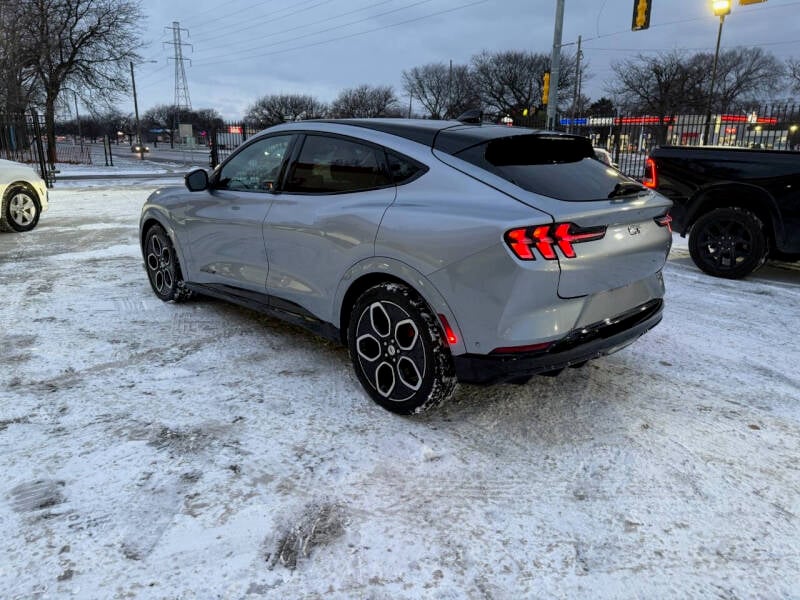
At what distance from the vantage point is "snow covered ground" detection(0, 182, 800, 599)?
80.6 inches

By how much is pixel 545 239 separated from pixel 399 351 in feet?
3.26

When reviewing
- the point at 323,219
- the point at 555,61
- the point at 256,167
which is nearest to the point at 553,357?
the point at 323,219

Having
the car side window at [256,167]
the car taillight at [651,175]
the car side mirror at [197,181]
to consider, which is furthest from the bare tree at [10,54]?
the car taillight at [651,175]

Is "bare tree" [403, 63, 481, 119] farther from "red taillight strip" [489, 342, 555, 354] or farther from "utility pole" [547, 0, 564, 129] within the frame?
"red taillight strip" [489, 342, 555, 354]

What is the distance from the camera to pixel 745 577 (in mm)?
2037

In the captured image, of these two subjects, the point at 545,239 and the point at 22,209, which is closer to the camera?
the point at 545,239

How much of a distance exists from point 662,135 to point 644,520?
18304 mm

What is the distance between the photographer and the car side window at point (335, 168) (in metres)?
3.24

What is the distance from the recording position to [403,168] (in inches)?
122

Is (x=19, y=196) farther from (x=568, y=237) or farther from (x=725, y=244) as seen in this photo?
(x=725, y=244)

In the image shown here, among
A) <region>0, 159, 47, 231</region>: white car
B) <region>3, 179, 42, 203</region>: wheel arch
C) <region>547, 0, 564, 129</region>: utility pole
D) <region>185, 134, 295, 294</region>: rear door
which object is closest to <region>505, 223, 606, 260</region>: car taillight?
<region>185, 134, 295, 294</region>: rear door

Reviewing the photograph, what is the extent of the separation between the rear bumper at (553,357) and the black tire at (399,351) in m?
0.14

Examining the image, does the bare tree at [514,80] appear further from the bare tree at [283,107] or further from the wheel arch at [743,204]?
the wheel arch at [743,204]

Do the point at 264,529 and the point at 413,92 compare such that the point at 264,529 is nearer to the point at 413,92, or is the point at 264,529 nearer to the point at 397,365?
the point at 397,365
